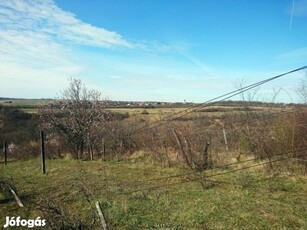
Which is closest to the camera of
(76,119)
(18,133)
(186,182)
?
(186,182)

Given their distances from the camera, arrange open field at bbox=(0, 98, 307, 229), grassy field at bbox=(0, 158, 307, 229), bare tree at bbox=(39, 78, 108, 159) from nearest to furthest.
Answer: grassy field at bbox=(0, 158, 307, 229), open field at bbox=(0, 98, 307, 229), bare tree at bbox=(39, 78, 108, 159)

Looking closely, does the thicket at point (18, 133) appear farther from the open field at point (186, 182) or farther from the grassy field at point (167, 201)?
the grassy field at point (167, 201)

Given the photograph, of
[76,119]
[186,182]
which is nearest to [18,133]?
[76,119]

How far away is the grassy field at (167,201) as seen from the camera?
7.18m

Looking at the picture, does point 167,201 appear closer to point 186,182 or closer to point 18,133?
point 186,182

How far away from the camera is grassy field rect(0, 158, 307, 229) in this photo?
7180 millimetres

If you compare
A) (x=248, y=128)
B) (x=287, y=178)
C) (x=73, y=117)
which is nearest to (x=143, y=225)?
(x=287, y=178)

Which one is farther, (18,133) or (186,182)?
(18,133)

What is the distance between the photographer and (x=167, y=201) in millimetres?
8883

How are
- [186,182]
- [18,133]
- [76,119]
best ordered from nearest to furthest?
[186,182], [76,119], [18,133]

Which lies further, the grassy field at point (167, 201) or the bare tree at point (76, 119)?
the bare tree at point (76, 119)

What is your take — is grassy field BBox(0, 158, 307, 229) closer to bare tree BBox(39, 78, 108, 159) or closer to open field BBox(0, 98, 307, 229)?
open field BBox(0, 98, 307, 229)

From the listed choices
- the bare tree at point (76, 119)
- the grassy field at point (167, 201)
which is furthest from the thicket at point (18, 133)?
the grassy field at point (167, 201)

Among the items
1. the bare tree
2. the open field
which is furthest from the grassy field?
the bare tree
